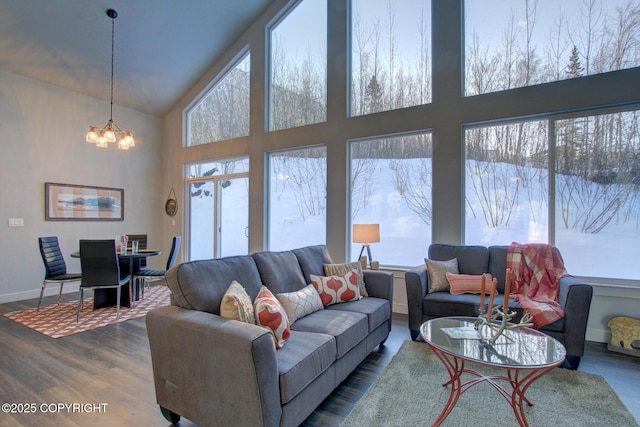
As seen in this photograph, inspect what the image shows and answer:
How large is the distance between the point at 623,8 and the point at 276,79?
439 centimetres

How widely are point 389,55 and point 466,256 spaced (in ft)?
9.48

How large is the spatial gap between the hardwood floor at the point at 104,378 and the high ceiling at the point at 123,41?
3727 mm

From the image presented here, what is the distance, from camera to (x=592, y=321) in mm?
3305

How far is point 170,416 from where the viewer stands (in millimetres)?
1949

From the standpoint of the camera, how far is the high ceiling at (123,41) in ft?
13.8

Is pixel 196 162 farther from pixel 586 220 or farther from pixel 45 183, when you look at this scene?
pixel 586 220

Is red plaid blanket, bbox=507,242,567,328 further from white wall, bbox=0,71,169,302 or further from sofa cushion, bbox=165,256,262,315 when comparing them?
white wall, bbox=0,71,169,302

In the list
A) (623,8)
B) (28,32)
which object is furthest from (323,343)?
(28,32)

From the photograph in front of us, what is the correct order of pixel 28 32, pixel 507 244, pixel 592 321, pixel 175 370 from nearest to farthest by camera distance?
pixel 175 370 < pixel 592 321 < pixel 507 244 < pixel 28 32

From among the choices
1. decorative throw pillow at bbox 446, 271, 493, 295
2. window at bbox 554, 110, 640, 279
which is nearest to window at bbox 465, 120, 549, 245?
window at bbox 554, 110, 640, 279

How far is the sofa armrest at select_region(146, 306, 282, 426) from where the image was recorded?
155cm

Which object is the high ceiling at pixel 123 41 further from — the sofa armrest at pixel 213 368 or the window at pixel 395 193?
the sofa armrest at pixel 213 368

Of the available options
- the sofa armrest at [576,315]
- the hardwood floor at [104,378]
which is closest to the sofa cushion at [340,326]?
the hardwood floor at [104,378]

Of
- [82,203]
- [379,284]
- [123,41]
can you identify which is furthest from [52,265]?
[379,284]
